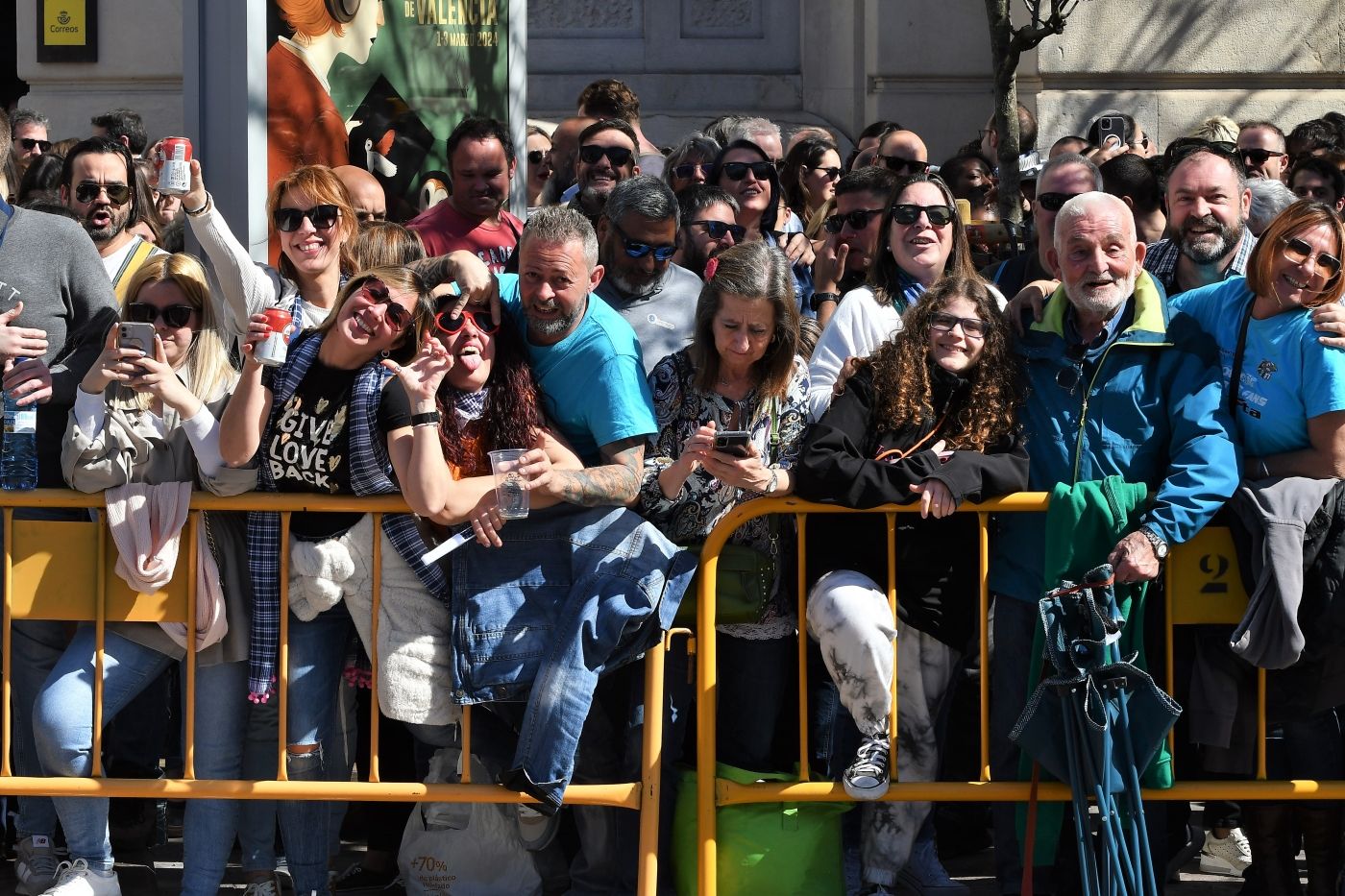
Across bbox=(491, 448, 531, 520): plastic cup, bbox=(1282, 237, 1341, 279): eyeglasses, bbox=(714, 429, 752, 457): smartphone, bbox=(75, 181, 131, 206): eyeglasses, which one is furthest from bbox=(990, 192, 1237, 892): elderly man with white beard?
bbox=(75, 181, 131, 206): eyeglasses

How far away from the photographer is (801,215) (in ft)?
27.7

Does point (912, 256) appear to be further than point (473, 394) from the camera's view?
Yes

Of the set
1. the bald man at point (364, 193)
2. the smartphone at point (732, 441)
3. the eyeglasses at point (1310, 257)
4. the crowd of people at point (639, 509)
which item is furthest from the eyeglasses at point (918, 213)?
the bald man at point (364, 193)

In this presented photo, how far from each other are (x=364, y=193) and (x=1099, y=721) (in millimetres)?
3437

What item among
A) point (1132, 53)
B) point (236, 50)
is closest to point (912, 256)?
point (236, 50)

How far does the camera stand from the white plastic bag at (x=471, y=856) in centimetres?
514

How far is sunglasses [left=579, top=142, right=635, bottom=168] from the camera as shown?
7.27m

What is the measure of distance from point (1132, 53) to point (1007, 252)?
14.9 ft

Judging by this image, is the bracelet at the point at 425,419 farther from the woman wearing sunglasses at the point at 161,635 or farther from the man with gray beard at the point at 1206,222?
the man with gray beard at the point at 1206,222

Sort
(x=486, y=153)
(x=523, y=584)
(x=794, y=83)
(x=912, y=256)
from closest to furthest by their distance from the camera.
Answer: (x=523, y=584), (x=912, y=256), (x=486, y=153), (x=794, y=83)

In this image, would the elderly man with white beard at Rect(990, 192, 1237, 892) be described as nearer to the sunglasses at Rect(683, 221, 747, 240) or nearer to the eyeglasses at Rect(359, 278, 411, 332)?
the sunglasses at Rect(683, 221, 747, 240)

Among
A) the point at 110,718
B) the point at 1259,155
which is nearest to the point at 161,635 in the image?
the point at 110,718

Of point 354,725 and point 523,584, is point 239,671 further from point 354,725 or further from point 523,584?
point 523,584

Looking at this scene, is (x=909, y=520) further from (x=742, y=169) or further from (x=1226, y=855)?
(x=742, y=169)
